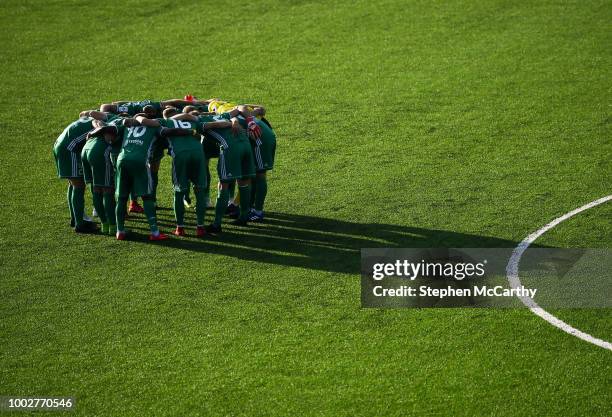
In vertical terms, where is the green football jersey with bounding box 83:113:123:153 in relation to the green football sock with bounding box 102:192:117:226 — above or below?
above

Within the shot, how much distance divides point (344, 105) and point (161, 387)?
11156mm

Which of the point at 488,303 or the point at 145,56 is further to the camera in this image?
the point at 145,56

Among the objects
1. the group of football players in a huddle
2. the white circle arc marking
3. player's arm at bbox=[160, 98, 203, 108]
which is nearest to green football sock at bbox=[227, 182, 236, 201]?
the group of football players in a huddle

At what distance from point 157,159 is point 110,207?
1145 mm

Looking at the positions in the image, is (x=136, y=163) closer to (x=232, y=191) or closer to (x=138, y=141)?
(x=138, y=141)

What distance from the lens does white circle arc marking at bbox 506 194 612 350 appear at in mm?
12938

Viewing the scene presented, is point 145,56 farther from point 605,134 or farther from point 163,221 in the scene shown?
point 605,134

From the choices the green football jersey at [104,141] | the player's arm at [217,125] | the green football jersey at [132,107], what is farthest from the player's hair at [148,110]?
the player's arm at [217,125]

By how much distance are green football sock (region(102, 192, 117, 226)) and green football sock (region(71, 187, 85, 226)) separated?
0.34m

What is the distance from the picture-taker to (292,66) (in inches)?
955

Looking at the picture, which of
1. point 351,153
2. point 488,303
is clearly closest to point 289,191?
point 351,153

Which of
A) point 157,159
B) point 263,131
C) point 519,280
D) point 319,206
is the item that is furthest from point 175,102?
point 519,280

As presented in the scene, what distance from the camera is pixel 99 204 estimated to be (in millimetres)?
16656

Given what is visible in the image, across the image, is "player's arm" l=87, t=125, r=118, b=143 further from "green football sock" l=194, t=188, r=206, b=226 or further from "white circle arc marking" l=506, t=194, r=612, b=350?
"white circle arc marking" l=506, t=194, r=612, b=350
